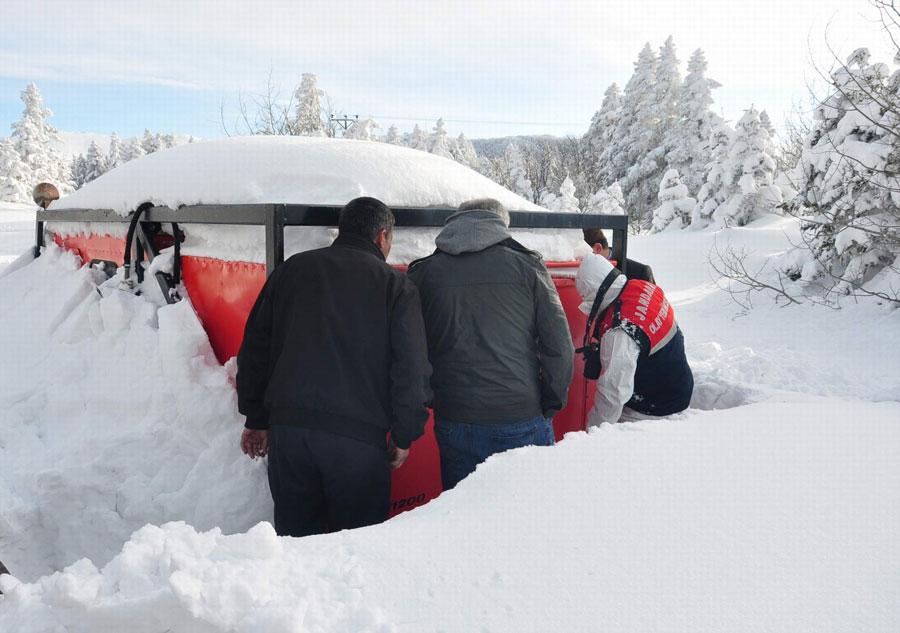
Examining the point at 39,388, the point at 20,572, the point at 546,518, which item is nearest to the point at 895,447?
the point at 546,518

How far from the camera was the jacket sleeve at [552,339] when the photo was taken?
115 inches

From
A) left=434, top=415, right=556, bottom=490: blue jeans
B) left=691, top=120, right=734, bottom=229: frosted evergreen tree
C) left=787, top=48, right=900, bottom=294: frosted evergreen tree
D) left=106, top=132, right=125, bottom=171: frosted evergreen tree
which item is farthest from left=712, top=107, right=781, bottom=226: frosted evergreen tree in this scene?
left=106, top=132, right=125, bottom=171: frosted evergreen tree

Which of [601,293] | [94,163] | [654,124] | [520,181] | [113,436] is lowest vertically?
[113,436]

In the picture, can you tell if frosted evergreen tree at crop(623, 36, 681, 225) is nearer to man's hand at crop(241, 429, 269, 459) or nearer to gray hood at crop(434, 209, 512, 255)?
gray hood at crop(434, 209, 512, 255)

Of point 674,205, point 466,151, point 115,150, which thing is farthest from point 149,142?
point 674,205

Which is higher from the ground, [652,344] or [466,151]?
[466,151]

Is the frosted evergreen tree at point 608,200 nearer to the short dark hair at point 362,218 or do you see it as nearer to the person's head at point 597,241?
the person's head at point 597,241

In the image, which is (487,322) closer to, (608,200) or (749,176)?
(749,176)

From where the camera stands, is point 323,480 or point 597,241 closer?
point 323,480

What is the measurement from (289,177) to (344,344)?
1.26 m

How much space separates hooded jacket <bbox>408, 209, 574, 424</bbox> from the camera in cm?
288

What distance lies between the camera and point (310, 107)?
3219cm

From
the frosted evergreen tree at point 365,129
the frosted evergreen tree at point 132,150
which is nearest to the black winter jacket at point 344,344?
the frosted evergreen tree at point 365,129

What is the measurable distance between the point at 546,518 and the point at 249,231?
7.24ft
